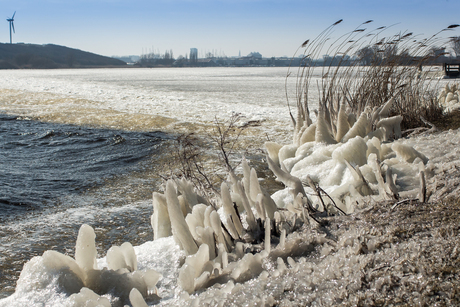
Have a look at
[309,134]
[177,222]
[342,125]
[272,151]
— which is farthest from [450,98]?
[177,222]

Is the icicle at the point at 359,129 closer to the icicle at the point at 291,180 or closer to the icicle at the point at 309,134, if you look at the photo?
the icicle at the point at 309,134

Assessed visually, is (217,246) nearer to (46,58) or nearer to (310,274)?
(310,274)

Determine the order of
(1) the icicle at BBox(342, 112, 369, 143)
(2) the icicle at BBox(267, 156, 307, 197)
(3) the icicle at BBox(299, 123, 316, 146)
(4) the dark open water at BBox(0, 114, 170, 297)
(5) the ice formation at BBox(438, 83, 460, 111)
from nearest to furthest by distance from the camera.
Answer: (2) the icicle at BBox(267, 156, 307, 197) < (4) the dark open water at BBox(0, 114, 170, 297) < (1) the icicle at BBox(342, 112, 369, 143) < (3) the icicle at BBox(299, 123, 316, 146) < (5) the ice formation at BBox(438, 83, 460, 111)

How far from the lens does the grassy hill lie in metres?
80.3

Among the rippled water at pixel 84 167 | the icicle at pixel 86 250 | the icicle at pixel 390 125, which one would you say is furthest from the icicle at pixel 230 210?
the icicle at pixel 390 125

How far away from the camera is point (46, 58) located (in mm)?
84250

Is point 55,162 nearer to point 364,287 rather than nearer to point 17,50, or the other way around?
point 364,287

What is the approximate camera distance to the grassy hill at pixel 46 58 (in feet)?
264

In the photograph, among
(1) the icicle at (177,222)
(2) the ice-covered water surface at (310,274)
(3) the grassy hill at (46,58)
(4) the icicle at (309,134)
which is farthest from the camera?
(3) the grassy hill at (46,58)

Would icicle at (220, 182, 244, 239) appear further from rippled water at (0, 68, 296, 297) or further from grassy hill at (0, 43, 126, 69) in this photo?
grassy hill at (0, 43, 126, 69)

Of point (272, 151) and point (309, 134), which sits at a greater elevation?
point (309, 134)

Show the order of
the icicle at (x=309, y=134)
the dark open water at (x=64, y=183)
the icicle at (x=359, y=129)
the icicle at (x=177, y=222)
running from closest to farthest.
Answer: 1. the icicle at (x=177, y=222)
2. the dark open water at (x=64, y=183)
3. the icicle at (x=359, y=129)
4. the icicle at (x=309, y=134)

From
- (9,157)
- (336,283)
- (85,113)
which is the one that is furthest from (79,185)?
(85,113)

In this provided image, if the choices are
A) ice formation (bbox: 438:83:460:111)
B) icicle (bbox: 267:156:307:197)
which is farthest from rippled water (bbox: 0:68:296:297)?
ice formation (bbox: 438:83:460:111)
